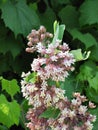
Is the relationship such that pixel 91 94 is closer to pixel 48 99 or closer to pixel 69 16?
pixel 69 16

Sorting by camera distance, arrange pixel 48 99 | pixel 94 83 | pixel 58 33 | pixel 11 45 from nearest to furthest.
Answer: pixel 48 99 < pixel 58 33 < pixel 94 83 < pixel 11 45

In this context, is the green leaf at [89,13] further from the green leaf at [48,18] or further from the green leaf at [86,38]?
the green leaf at [48,18]

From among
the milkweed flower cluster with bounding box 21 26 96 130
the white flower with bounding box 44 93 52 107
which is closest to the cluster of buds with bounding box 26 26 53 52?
the milkweed flower cluster with bounding box 21 26 96 130

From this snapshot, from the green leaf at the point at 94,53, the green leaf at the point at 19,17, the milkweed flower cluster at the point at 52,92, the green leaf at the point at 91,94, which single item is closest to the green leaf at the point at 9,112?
the milkweed flower cluster at the point at 52,92

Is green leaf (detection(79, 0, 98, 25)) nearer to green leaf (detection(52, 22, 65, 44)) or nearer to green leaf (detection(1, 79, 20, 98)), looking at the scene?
green leaf (detection(1, 79, 20, 98))

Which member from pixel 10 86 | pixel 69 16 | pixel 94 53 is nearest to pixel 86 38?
pixel 94 53

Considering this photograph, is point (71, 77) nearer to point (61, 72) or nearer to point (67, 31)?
point (67, 31)
